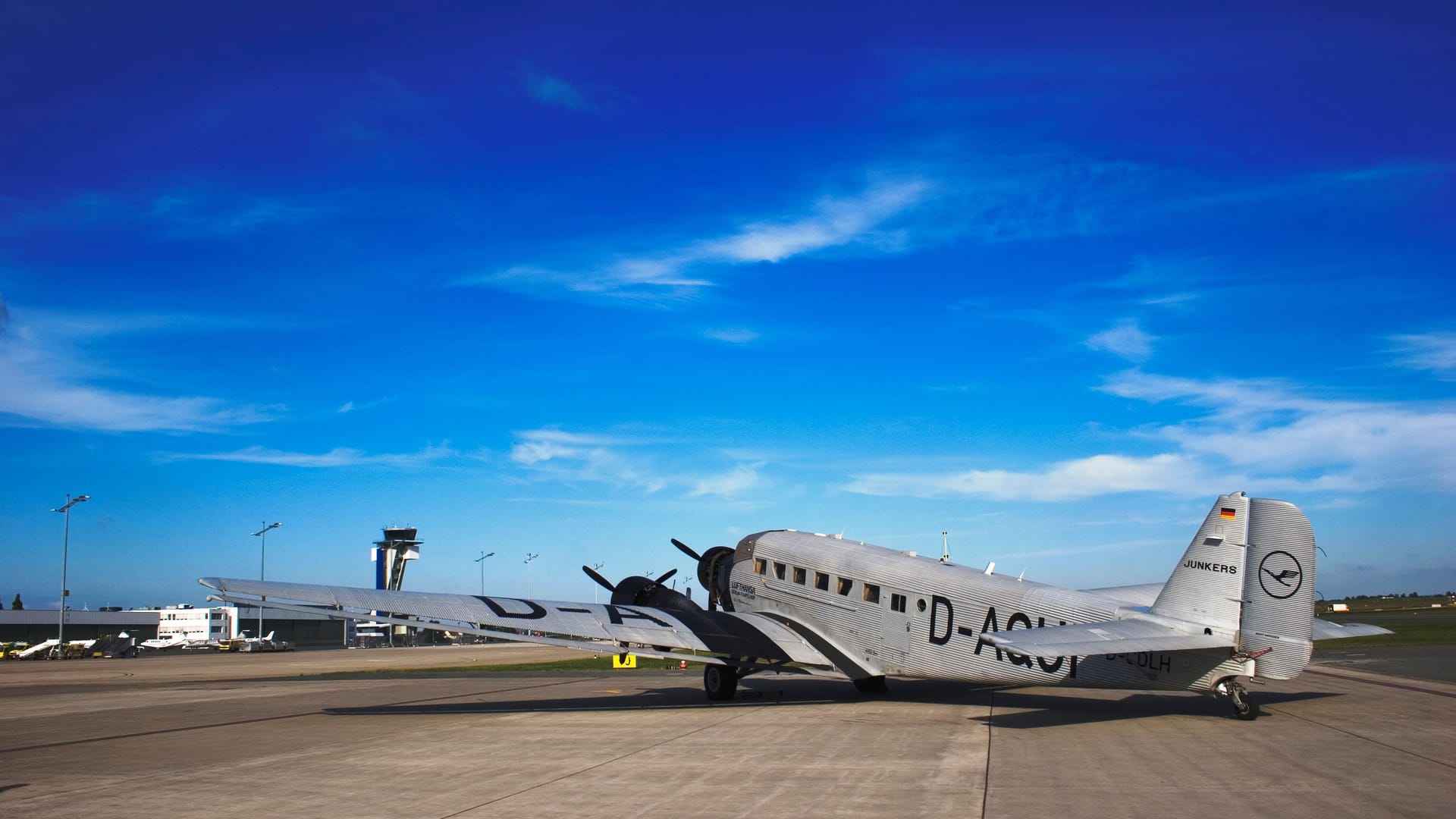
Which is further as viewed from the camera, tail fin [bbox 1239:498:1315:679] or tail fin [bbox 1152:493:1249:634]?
tail fin [bbox 1152:493:1249:634]

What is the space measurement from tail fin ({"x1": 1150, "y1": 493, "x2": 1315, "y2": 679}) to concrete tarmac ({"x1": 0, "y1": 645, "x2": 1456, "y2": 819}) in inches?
56.6

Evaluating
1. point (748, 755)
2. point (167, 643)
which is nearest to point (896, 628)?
point (748, 755)

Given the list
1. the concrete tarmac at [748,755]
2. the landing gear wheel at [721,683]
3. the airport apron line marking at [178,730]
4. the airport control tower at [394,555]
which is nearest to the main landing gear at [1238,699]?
the concrete tarmac at [748,755]

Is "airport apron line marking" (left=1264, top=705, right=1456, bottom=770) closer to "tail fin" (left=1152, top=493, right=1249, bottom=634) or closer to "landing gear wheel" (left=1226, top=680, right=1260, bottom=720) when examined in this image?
"landing gear wheel" (left=1226, top=680, right=1260, bottom=720)

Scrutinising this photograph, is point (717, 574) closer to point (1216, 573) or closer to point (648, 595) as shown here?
point (648, 595)

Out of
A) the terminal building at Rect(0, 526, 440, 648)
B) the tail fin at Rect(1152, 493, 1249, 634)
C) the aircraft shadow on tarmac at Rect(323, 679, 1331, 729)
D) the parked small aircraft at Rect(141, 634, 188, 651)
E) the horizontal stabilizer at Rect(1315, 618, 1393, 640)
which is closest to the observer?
the tail fin at Rect(1152, 493, 1249, 634)

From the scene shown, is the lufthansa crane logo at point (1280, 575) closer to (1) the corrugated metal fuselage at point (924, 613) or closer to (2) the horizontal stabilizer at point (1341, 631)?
(1) the corrugated metal fuselage at point (924, 613)

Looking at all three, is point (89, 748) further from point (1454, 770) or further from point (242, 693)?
point (1454, 770)

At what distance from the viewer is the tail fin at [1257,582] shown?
16547 mm

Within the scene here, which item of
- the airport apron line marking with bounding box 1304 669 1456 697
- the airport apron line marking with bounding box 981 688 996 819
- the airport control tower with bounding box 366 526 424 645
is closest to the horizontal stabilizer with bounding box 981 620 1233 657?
the airport apron line marking with bounding box 981 688 996 819

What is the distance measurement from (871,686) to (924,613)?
12.1 ft

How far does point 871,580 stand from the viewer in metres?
22.2

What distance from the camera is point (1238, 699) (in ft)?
57.2

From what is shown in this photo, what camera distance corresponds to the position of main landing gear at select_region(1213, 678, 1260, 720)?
17266 mm
